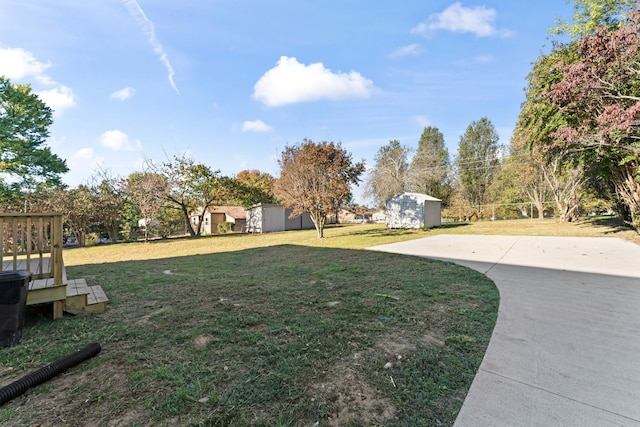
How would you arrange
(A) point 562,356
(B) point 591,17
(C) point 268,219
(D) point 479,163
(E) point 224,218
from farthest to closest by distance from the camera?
(D) point 479,163
(E) point 224,218
(C) point 268,219
(B) point 591,17
(A) point 562,356

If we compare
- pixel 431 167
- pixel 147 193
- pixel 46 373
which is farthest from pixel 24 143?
pixel 431 167

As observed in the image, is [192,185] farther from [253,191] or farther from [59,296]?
[59,296]

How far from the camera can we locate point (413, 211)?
17031 mm

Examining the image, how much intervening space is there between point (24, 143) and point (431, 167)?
97.5 feet

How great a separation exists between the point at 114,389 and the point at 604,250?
10210mm

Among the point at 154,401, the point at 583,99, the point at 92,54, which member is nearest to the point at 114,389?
the point at 154,401

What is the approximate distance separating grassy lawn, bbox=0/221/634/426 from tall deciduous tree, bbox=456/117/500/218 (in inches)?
1209

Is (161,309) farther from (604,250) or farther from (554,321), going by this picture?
(604,250)

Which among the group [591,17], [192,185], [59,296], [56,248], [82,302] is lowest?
[82,302]

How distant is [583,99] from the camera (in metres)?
7.62

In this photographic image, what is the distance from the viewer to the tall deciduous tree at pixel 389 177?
82.4 ft

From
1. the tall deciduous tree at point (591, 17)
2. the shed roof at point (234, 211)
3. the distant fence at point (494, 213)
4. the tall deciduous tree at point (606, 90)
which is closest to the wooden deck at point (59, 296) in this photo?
the tall deciduous tree at point (606, 90)

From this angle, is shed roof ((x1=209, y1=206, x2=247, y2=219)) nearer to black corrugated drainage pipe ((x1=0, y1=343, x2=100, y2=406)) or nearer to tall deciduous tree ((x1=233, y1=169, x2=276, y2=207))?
tall deciduous tree ((x1=233, y1=169, x2=276, y2=207))

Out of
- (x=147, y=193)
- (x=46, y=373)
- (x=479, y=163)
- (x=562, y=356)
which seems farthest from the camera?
(x=479, y=163)
